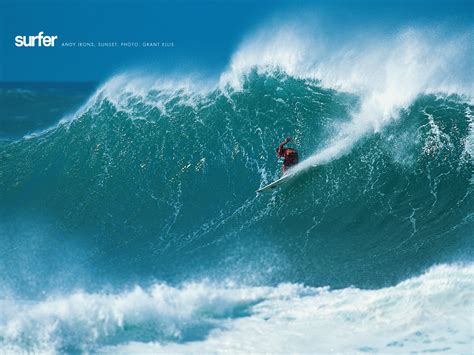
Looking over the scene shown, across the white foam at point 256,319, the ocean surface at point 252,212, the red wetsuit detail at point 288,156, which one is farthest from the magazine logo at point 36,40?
the white foam at point 256,319

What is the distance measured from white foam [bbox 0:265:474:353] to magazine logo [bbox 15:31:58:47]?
915cm

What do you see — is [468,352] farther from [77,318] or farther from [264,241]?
[77,318]

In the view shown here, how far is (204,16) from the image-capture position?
20.6 metres

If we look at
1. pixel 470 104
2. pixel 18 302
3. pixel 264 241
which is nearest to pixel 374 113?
pixel 470 104

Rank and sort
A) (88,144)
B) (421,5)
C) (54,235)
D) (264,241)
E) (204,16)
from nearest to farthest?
(264,241)
(54,235)
(88,144)
(421,5)
(204,16)

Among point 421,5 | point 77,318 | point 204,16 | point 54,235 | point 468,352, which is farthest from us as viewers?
point 204,16

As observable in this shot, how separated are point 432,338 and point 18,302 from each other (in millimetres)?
7466

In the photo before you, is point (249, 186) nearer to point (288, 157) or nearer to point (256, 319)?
point (288, 157)

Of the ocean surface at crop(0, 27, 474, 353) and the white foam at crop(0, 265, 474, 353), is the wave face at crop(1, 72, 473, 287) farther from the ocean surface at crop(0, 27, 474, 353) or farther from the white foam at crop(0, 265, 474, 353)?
the white foam at crop(0, 265, 474, 353)

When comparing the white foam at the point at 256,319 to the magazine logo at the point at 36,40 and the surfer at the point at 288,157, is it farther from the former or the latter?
the magazine logo at the point at 36,40

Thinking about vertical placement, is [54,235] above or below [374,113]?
below

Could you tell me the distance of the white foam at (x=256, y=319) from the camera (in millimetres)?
9922

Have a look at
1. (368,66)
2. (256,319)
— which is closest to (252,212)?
(256,319)

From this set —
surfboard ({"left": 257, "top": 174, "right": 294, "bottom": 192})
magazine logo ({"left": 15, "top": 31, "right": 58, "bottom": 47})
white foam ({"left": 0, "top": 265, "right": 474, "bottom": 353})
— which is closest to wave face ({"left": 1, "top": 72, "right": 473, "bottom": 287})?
surfboard ({"left": 257, "top": 174, "right": 294, "bottom": 192})
